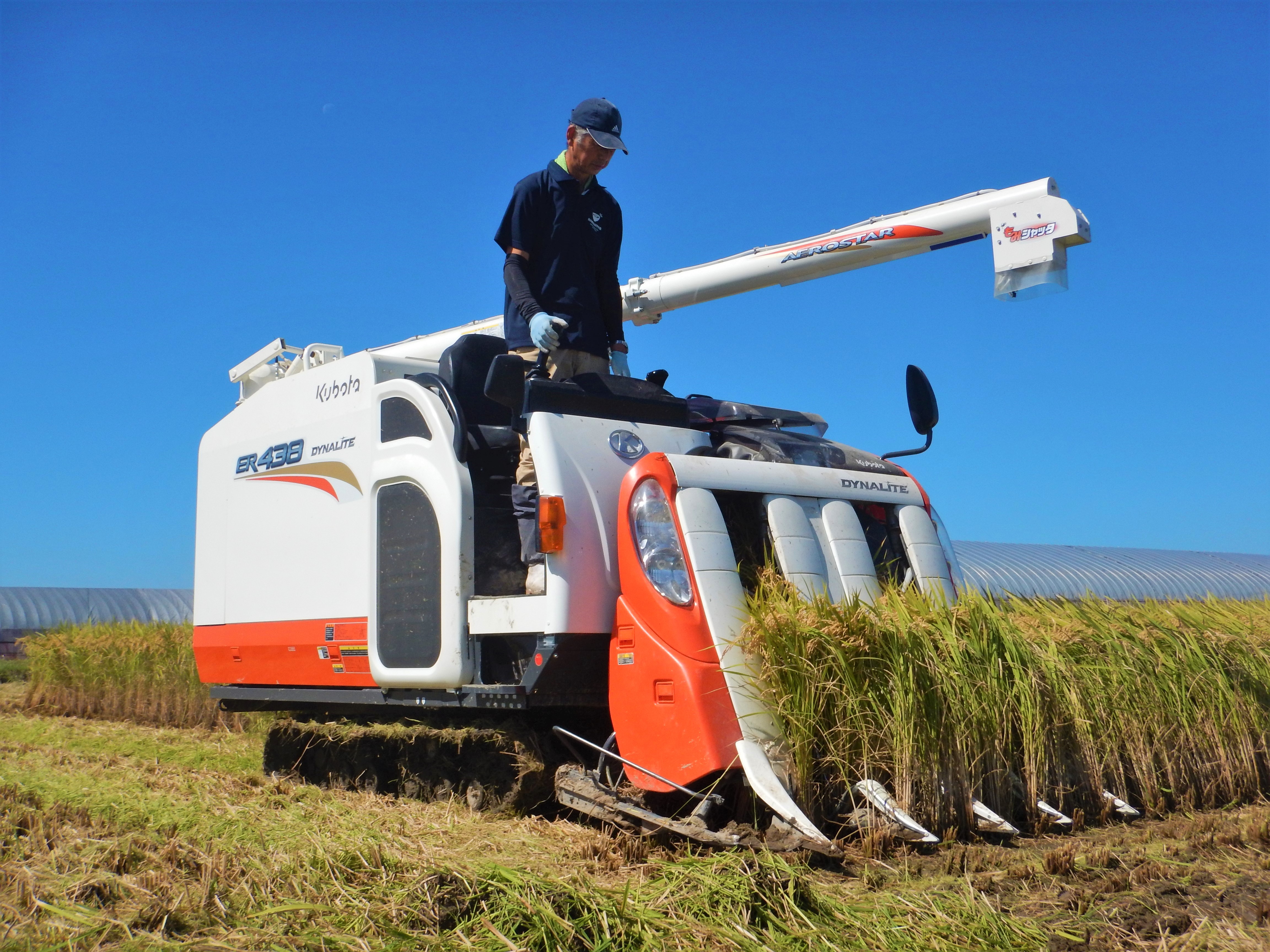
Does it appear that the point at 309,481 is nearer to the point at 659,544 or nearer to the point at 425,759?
the point at 425,759

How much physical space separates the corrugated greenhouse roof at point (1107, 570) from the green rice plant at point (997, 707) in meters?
15.8

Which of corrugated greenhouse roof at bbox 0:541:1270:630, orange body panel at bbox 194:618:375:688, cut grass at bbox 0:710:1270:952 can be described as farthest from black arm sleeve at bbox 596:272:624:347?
corrugated greenhouse roof at bbox 0:541:1270:630

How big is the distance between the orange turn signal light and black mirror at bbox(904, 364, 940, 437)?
87.3 inches

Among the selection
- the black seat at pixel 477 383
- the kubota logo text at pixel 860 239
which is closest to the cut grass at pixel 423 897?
the black seat at pixel 477 383

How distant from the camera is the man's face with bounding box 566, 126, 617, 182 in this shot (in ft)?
18.7

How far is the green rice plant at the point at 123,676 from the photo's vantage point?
1096cm

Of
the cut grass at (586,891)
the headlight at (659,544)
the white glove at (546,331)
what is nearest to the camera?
Answer: the cut grass at (586,891)

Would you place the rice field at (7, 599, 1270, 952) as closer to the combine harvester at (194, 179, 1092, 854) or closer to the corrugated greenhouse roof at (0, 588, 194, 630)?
the combine harvester at (194, 179, 1092, 854)

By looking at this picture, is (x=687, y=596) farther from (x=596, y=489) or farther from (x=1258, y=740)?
(x=1258, y=740)

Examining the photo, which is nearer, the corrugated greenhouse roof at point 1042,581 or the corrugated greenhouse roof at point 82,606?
the corrugated greenhouse roof at point 1042,581

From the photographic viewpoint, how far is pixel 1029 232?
19.6 feet

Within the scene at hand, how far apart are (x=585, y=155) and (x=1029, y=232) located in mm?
2563

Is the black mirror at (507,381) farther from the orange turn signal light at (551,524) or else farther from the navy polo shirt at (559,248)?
the navy polo shirt at (559,248)

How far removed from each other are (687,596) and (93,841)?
2556 millimetres
